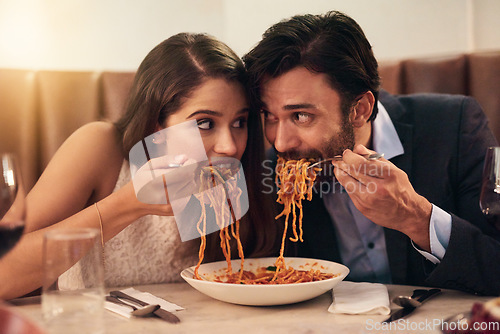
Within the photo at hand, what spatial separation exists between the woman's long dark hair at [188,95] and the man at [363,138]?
9 cm

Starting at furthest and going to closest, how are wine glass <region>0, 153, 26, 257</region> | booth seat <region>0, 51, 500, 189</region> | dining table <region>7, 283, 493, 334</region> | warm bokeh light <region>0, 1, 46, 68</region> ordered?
1. warm bokeh light <region>0, 1, 46, 68</region>
2. booth seat <region>0, 51, 500, 189</region>
3. dining table <region>7, 283, 493, 334</region>
4. wine glass <region>0, 153, 26, 257</region>

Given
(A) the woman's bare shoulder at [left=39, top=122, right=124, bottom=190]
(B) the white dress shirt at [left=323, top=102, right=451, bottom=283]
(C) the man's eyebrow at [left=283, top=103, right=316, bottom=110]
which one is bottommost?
(B) the white dress shirt at [left=323, top=102, right=451, bottom=283]

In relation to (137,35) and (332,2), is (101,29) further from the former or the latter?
(332,2)


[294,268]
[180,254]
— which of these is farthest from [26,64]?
[294,268]

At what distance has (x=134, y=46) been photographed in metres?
3.05

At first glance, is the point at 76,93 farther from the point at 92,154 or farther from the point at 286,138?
the point at 286,138

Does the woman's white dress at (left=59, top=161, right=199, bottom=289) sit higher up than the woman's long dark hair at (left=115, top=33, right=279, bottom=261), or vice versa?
the woman's long dark hair at (left=115, top=33, right=279, bottom=261)

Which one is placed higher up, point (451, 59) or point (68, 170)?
point (451, 59)

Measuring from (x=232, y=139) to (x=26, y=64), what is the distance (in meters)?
1.82

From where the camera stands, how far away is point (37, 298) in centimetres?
130

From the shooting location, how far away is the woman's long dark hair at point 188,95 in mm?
1738

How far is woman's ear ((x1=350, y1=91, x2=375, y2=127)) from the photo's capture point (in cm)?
200

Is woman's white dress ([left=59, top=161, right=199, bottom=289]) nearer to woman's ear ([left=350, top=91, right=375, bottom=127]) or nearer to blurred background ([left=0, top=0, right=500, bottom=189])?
woman's ear ([left=350, top=91, right=375, bottom=127])

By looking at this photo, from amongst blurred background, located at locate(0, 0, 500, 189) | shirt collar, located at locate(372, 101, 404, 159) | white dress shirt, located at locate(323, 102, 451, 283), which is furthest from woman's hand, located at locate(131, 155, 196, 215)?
blurred background, located at locate(0, 0, 500, 189)
